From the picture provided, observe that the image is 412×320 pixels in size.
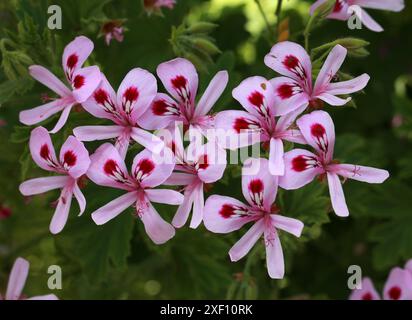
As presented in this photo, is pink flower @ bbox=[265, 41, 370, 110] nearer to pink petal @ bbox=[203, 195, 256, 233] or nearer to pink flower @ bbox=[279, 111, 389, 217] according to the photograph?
pink flower @ bbox=[279, 111, 389, 217]

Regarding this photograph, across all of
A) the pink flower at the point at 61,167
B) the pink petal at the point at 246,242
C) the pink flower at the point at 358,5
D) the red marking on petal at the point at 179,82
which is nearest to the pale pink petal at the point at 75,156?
the pink flower at the point at 61,167

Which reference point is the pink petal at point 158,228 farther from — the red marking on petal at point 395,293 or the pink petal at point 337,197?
the red marking on petal at point 395,293

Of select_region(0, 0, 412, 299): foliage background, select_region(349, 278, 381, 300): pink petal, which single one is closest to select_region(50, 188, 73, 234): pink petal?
select_region(0, 0, 412, 299): foliage background

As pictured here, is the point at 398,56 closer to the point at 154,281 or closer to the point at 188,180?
the point at 154,281

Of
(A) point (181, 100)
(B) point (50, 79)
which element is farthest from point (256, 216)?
(B) point (50, 79)

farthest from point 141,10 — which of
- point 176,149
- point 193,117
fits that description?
point 176,149

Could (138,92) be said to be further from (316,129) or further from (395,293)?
(395,293)
